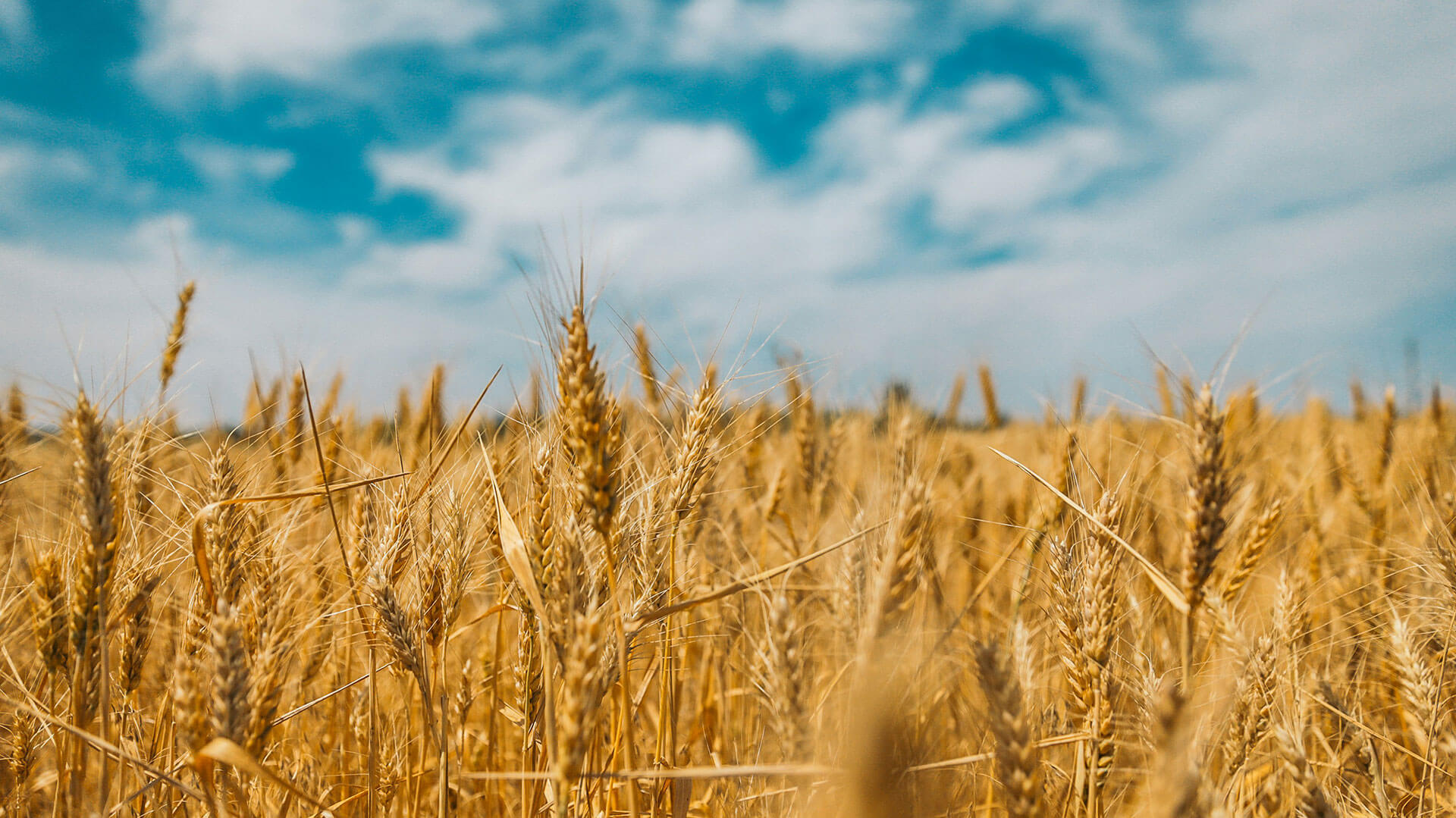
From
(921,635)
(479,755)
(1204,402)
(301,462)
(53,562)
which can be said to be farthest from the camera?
(301,462)

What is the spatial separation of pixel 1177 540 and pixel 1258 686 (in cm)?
201

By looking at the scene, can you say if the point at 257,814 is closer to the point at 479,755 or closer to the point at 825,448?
the point at 479,755

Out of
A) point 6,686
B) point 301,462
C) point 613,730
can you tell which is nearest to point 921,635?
point 613,730

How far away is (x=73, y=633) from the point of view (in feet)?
4.64

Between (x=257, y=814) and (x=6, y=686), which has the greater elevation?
(x=6, y=686)

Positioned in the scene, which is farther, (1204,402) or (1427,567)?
(1427,567)

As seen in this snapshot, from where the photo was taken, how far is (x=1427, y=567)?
208 cm

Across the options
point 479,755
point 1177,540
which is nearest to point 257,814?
point 479,755

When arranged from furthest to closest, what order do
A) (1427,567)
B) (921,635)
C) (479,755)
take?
(479,755) < (1427,567) < (921,635)

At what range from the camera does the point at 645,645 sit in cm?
173

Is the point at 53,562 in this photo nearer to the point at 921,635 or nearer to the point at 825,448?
the point at 921,635

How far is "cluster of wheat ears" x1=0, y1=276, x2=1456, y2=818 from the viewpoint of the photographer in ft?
3.89

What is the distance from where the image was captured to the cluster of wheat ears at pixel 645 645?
119cm

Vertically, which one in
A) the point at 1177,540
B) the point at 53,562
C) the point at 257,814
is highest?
the point at 53,562
